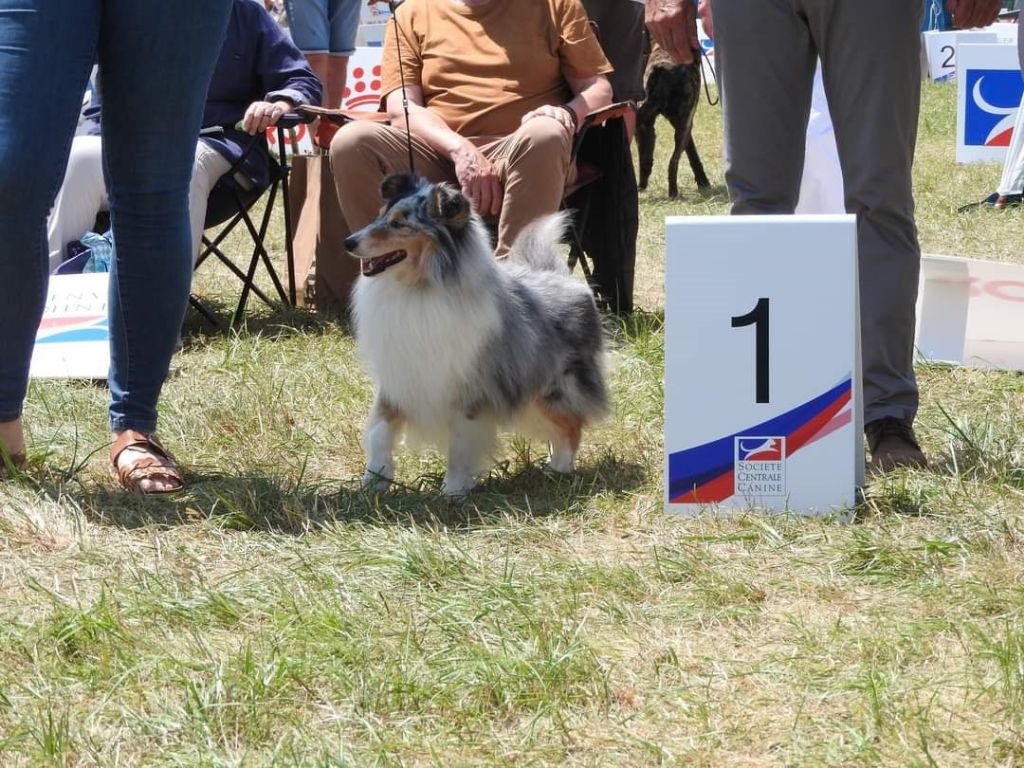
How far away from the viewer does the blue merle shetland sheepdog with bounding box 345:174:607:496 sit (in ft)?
10.8

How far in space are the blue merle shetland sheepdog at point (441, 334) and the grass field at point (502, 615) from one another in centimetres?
15

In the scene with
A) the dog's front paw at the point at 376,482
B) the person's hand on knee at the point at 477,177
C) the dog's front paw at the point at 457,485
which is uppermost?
the person's hand on knee at the point at 477,177

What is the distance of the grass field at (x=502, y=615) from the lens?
1886mm

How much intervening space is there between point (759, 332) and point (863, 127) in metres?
0.63

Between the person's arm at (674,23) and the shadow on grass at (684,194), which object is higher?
the person's arm at (674,23)

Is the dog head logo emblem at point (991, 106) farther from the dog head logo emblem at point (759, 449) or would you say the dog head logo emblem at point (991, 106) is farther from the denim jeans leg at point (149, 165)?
the denim jeans leg at point (149, 165)

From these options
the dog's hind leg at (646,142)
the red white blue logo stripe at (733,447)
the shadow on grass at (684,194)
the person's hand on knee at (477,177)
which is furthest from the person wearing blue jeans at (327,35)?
the red white blue logo stripe at (733,447)

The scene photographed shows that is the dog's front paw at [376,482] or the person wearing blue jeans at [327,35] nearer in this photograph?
the dog's front paw at [376,482]

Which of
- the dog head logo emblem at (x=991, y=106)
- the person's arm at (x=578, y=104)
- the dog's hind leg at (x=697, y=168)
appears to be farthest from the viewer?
the dog's hind leg at (x=697, y=168)

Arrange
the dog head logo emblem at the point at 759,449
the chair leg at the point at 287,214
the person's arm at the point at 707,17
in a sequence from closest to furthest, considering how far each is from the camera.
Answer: the dog head logo emblem at the point at 759,449
the person's arm at the point at 707,17
the chair leg at the point at 287,214

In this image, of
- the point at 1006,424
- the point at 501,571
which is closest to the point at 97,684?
the point at 501,571

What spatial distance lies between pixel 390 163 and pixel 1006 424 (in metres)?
2.20

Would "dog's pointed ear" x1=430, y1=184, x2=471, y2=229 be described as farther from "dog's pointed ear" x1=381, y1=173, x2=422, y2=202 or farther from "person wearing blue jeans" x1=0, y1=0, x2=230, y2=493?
"person wearing blue jeans" x1=0, y1=0, x2=230, y2=493

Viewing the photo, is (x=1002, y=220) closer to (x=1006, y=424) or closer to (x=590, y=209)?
(x=590, y=209)
